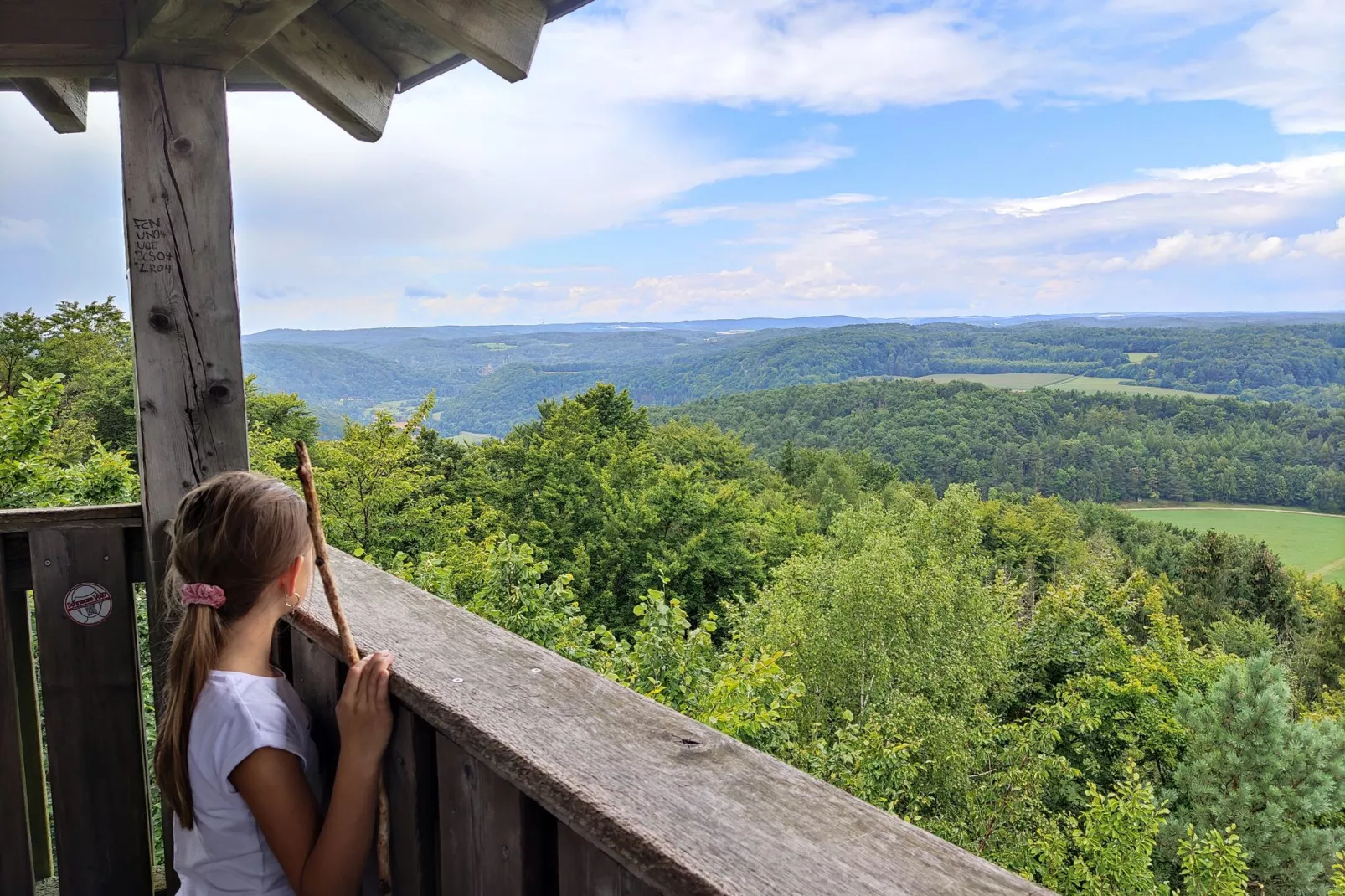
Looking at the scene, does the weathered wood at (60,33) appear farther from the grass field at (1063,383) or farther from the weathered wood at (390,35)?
the grass field at (1063,383)

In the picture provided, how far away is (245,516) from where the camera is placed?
111cm

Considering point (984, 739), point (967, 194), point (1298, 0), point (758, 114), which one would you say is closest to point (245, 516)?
point (984, 739)

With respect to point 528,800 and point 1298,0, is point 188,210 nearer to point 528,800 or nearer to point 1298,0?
point 528,800

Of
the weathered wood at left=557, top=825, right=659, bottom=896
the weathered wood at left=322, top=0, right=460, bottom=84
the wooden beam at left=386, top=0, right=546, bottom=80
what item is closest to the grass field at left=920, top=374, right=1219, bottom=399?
the weathered wood at left=322, top=0, right=460, bottom=84

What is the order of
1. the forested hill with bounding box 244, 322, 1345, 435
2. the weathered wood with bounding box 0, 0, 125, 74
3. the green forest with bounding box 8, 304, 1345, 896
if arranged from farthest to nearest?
1. the forested hill with bounding box 244, 322, 1345, 435
2. the green forest with bounding box 8, 304, 1345, 896
3. the weathered wood with bounding box 0, 0, 125, 74

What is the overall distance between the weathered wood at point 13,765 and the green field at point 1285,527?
5967 centimetres

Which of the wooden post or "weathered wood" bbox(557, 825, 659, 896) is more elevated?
the wooden post

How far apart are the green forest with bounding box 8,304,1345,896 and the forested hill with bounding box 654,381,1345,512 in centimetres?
3286

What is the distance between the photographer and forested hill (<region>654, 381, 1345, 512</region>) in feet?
220

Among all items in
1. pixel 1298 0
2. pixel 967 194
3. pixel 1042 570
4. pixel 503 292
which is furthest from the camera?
pixel 967 194

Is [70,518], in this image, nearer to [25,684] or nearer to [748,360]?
[25,684]

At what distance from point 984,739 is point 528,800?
18897 mm

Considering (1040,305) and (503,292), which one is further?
(1040,305)

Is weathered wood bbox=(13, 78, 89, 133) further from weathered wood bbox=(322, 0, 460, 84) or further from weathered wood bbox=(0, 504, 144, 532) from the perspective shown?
weathered wood bbox=(0, 504, 144, 532)
